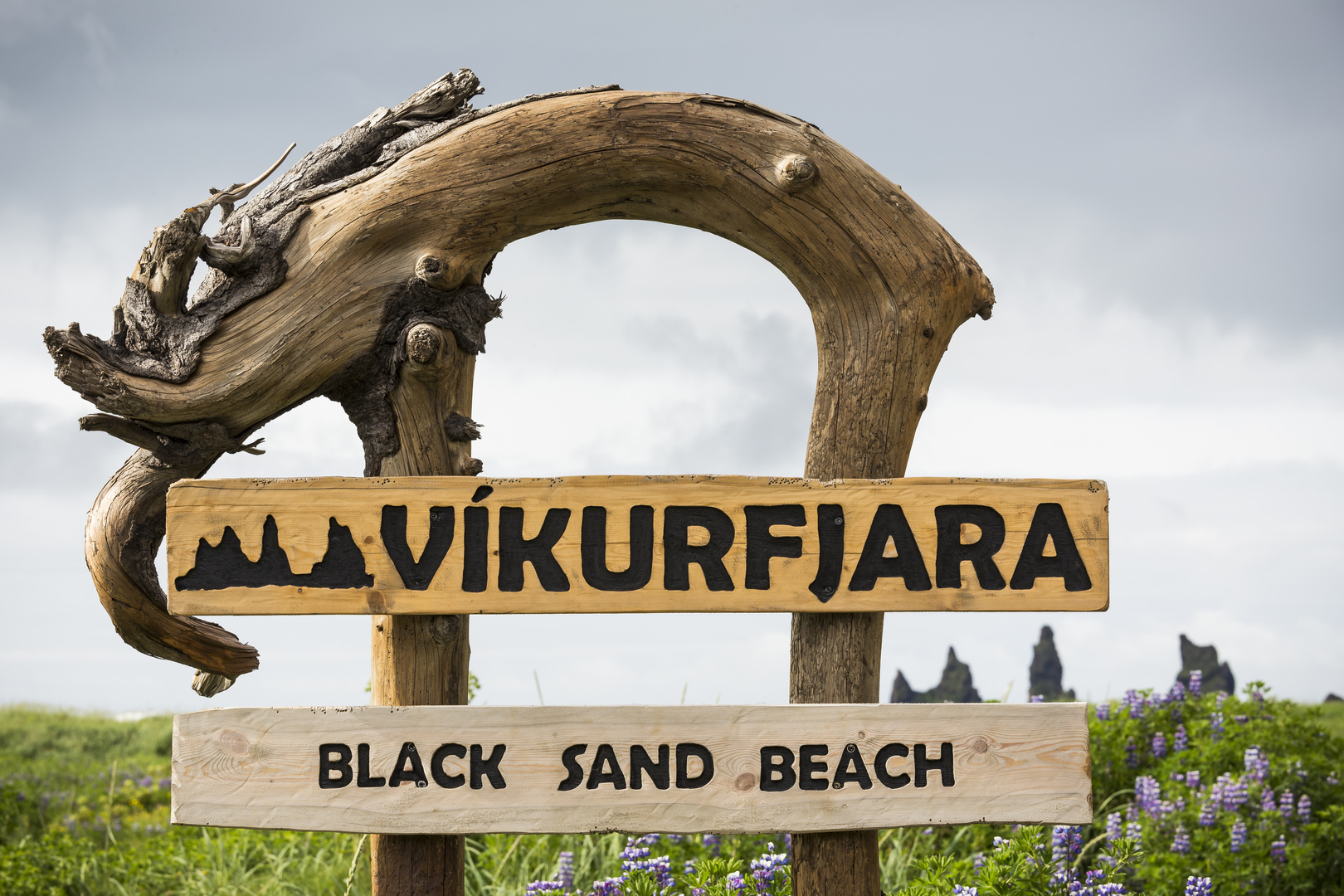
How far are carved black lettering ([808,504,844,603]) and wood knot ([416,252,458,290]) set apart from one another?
1.37 meters

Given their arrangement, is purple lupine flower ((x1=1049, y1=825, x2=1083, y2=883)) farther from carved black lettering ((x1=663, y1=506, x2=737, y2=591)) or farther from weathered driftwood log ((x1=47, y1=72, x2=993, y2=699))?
carved black lettering ((x1=663, y1=506, x2=737, y2=591))

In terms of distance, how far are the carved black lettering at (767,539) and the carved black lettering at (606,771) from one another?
614 millimetres

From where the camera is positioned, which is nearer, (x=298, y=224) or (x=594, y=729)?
(x=594, y=729)

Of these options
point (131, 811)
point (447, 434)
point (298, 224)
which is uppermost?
point (298, 224)

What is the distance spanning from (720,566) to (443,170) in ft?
4.91

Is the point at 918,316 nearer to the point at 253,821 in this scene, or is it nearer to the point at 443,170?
the point at 443,170

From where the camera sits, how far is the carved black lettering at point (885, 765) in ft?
8.93

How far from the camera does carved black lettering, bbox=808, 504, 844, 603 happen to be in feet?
9.10

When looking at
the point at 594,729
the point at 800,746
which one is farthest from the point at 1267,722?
the point at 594,729

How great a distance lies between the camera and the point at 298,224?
10.1ft

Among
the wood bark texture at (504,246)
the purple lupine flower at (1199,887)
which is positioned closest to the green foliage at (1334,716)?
the purple lupine flower at (1199,887)

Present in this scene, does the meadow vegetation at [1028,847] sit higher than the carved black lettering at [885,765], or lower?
lower

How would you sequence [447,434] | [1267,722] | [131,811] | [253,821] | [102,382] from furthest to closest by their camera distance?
[131,811], [1267,722], [447,434], [102,382], [253,821]

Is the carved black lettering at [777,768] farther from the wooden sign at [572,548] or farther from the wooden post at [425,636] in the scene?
the wooden post at [425,636]
